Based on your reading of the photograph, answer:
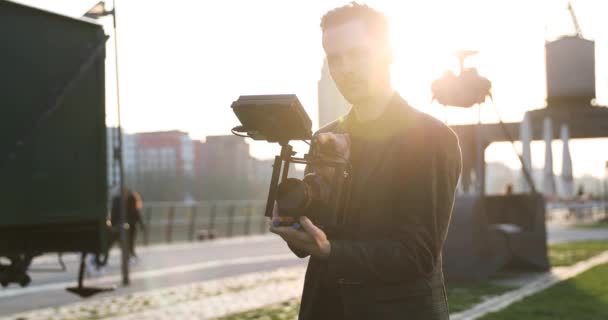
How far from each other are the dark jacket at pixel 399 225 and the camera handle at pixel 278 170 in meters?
0.18

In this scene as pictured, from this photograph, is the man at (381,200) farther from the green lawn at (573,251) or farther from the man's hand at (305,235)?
the green lawn at (573,251)

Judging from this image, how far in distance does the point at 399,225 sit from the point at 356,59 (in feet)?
1.41

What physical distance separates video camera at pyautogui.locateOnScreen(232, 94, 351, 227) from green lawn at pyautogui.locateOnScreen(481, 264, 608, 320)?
22.1ft

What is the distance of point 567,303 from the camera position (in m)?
9.31

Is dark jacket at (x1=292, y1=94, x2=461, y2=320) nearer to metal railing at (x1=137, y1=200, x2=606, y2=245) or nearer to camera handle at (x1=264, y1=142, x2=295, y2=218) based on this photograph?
camera handle at (x1=264, y1=142, x2=295, y2=218)

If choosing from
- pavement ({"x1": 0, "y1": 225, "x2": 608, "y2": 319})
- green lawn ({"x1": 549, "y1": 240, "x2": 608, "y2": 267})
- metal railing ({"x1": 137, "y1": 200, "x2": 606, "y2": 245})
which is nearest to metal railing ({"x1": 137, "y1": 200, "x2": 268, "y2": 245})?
metal railing ({"x1": 137, "y1": 200, "x2": 606, "y2": 245})

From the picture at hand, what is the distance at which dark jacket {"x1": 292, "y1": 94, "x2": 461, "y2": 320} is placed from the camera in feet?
6.41

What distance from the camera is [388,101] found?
2.14 metres

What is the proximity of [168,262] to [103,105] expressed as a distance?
487 inches

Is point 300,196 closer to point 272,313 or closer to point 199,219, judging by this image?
point 272,313

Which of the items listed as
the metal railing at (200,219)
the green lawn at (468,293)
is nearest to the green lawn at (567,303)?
the green lawn at (468,293)

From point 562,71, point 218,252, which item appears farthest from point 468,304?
point 562,71

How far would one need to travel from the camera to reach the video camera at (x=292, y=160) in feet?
6.17

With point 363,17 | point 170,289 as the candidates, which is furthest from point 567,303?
point 363,17
